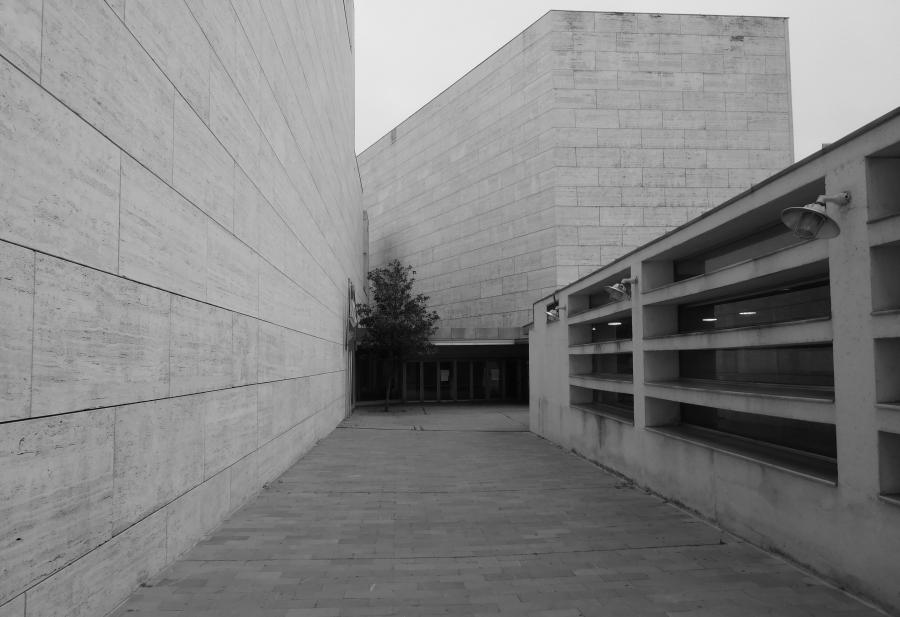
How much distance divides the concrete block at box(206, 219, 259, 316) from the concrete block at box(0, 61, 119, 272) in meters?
2.12

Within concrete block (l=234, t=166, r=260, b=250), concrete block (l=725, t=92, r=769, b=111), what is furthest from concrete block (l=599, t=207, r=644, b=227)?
concrete block (l=234, t=166, r=260, b=250)

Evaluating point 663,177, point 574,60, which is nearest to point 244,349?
point 574,60

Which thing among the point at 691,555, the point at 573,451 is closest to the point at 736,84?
the point at 573,451

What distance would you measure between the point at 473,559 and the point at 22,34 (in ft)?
17.6

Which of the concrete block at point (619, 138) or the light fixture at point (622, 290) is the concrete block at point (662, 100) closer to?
the concrete block at point (619, 138)

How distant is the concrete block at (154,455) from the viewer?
15.3 feet

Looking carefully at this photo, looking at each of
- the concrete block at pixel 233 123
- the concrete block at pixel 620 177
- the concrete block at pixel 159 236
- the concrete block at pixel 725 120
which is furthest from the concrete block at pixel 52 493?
the concrete block at pixel 725 120

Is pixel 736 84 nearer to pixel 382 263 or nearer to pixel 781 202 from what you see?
pixel 382 263

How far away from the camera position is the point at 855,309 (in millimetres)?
5219

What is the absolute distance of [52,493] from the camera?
3.74m

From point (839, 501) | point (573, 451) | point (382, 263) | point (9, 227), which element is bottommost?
point (573, 451)

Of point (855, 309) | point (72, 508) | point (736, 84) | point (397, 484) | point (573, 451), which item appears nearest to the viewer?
point (72, 508)

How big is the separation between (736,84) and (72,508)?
108 feet

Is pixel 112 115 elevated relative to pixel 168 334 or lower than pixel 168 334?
elevated
